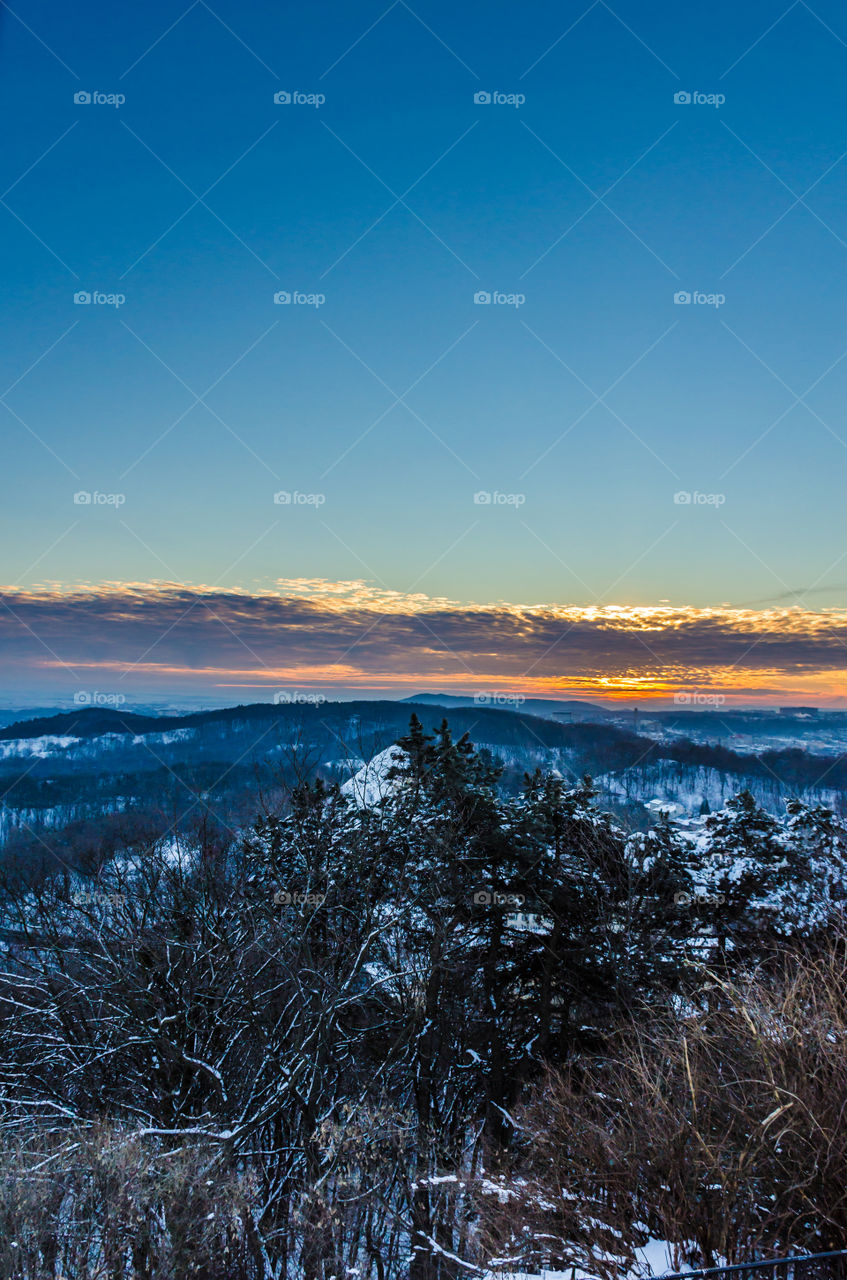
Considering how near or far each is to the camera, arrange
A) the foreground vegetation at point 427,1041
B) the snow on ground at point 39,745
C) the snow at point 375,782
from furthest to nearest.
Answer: the snow on ground at point 39,745 → the snow at point 375,782 → the foreground vegetation at point 427,1041

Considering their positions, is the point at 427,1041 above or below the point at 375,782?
below

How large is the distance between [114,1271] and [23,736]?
58060 mm

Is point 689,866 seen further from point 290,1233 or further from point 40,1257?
point 40,1257

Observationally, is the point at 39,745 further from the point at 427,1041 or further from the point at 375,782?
the point at 427,1041

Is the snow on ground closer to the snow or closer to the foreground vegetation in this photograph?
the foreground vegetation

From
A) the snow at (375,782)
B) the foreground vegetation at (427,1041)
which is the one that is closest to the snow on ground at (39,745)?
the foreground vegetation at (427,1041)

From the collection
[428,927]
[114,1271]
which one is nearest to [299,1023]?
[428,927]

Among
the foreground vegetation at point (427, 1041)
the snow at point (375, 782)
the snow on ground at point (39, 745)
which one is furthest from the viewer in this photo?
the snow on ground at point (39, 745)

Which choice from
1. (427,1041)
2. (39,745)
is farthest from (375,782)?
(39,745)

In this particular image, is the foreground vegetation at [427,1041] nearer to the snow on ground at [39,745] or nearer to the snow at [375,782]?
the snow at [375,782]

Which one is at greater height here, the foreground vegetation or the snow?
the snow

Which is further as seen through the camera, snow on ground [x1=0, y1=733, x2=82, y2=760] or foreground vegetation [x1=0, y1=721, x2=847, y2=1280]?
snow on ground [x1=0, y1=733, x2=82, y2=760]

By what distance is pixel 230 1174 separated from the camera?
9.58 metres

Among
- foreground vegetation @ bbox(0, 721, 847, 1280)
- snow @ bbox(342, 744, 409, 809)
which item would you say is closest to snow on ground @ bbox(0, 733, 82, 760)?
foreground vegetation @ bbox(0, 721, 847, 1280)
